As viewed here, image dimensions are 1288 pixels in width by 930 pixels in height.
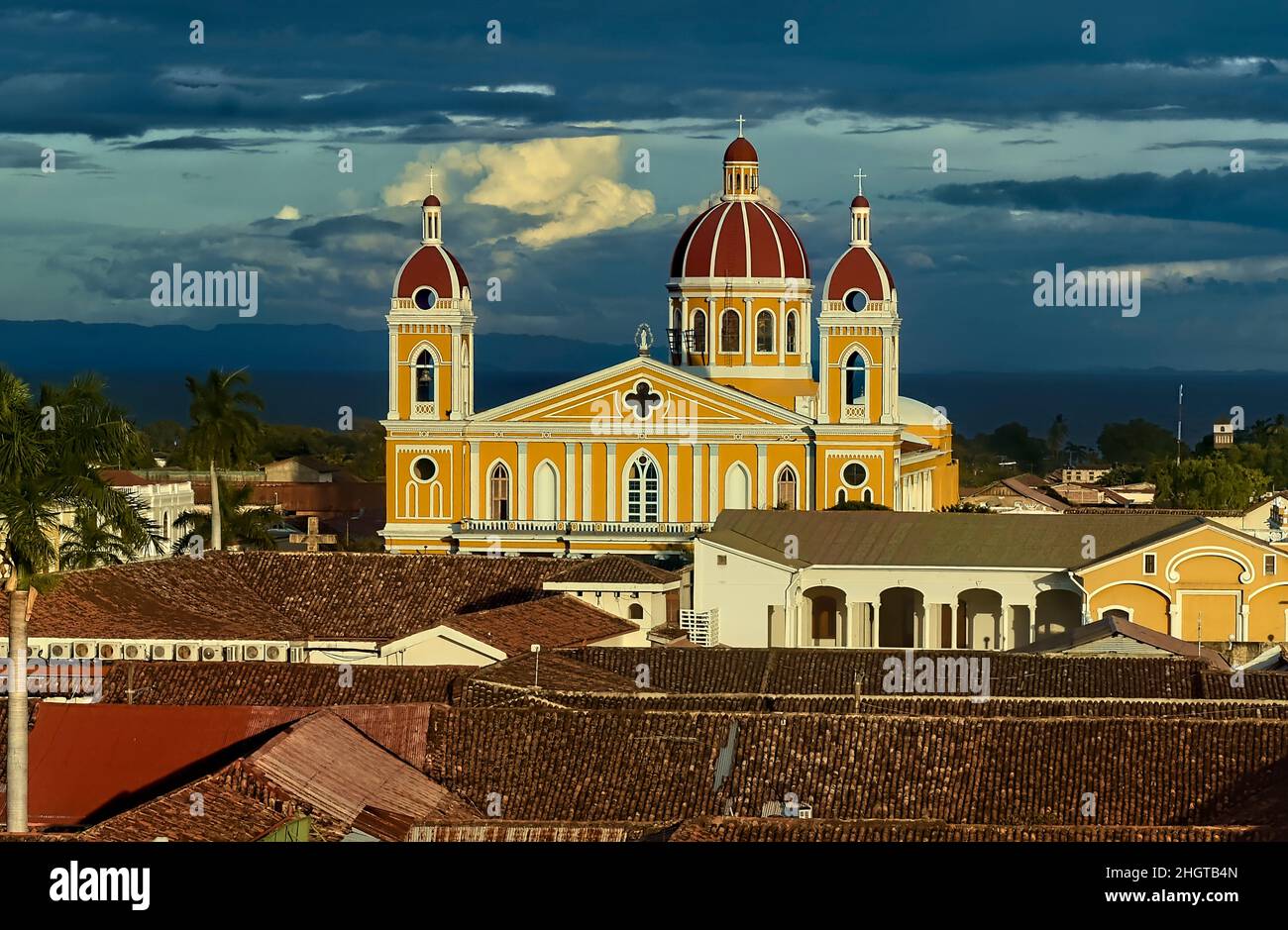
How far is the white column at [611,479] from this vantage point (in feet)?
228

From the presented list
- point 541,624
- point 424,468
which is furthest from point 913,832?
point 424,468

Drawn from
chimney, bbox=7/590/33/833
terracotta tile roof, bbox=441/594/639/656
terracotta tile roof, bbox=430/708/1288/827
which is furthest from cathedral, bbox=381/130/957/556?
chimney, bbox=7/590/33/833

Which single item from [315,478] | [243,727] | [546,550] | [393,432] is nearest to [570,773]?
[243,727]

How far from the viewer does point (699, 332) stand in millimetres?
75062

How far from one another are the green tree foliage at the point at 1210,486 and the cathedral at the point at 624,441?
879 centimetres

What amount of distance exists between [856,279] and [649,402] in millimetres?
6433

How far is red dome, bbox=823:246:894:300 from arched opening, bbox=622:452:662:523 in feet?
21.6

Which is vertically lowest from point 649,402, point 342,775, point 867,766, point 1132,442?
point 867,766

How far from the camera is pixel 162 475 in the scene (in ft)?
251

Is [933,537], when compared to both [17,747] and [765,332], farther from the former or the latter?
[17,747]

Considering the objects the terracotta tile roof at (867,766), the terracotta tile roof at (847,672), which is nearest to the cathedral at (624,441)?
the terracotta tile roof at (847,672)

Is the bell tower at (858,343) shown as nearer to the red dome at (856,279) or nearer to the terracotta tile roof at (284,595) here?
the red dome at (856,279)

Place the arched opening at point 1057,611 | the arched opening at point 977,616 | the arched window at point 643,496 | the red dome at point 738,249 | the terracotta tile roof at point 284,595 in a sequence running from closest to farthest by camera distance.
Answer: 1. the terracotta tile roof at point 284,595
2. the arched opening at point 1057,611
3. the arched opening at point 977,616
4. the arched window at point 643,496
5. the red dome at point 738,249
